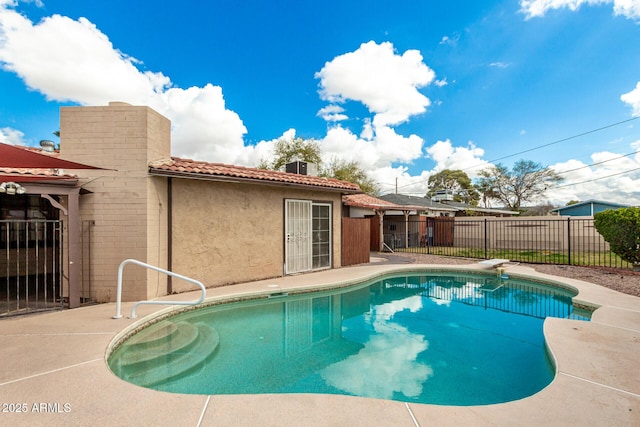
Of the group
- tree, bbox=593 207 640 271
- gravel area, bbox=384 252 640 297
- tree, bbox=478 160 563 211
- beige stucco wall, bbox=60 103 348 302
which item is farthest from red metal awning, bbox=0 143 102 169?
tree, bbox=478 160 563 211

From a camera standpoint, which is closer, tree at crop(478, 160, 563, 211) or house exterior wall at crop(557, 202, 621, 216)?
house exterior wall at crop(557, 202, 621, 216)

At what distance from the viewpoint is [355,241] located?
1361 centimetres

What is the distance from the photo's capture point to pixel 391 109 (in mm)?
22469

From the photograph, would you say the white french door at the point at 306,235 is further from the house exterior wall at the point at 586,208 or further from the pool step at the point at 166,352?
the house exterior wall at the point at 586,208

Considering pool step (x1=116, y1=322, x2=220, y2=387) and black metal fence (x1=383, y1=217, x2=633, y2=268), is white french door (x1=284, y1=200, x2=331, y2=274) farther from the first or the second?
black metal fence (x1=383, y1=217, x2=633, y2=268)

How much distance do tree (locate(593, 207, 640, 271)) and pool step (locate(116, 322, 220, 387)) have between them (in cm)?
1428

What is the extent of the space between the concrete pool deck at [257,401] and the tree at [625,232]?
341 inches

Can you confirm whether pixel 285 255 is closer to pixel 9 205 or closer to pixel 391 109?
pixel 9 205

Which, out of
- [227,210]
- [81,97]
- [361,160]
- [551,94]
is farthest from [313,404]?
[361,160]

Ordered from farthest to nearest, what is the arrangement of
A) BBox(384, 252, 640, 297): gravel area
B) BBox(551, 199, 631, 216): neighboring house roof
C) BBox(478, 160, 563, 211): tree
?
BBox(478, 160, 563, 211): tree → BBox(551, 199, 631, 216): neighboring house roof → BBox(384, 252, 640, 297): gravel area

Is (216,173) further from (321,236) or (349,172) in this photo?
(349,172)

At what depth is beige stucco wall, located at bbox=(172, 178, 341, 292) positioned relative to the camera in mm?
8273

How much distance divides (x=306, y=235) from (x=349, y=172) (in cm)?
2615

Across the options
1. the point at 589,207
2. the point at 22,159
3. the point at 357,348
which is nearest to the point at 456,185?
the point at 589,207
